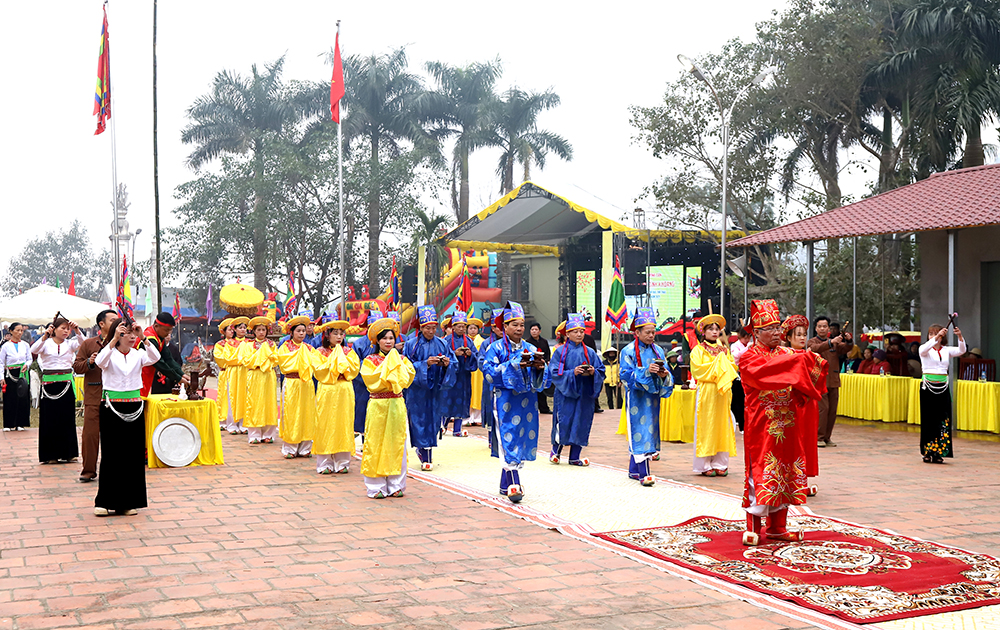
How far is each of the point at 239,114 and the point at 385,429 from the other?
3188cm

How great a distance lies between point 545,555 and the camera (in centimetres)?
624

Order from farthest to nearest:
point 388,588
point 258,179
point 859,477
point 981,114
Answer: point 258,179 → point 981,114 → point 859,477 → point 388,588

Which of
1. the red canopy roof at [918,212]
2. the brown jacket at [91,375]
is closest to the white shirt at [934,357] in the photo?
the red canopy roof at [918,212]

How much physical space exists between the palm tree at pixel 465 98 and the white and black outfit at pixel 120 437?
1208 inches

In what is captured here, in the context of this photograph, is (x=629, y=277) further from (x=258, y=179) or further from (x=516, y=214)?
(x=258, y=179)

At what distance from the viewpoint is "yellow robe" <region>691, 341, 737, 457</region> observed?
31.6 ft

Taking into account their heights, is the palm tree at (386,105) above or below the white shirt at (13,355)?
above

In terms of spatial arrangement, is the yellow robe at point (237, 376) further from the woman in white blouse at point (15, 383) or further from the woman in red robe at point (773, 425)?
the woman in red robe at point (773, 425)

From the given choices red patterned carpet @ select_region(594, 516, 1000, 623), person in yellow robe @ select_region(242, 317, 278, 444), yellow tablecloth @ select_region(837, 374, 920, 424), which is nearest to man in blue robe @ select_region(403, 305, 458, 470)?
person in yellow robe @ select_region(242, 317, 278, 444)

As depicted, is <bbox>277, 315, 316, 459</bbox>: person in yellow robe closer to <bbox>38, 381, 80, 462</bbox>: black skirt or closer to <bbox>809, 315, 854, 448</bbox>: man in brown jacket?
<bbox>38, 381, 80, 462</bbox>: black skirt

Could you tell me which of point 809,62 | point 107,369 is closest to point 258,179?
point 809,62

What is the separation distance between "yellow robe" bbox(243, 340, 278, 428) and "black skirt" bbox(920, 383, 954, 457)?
26.3 ft

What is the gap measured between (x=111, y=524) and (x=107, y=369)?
1.26 meters

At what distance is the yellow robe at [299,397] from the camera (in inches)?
429
